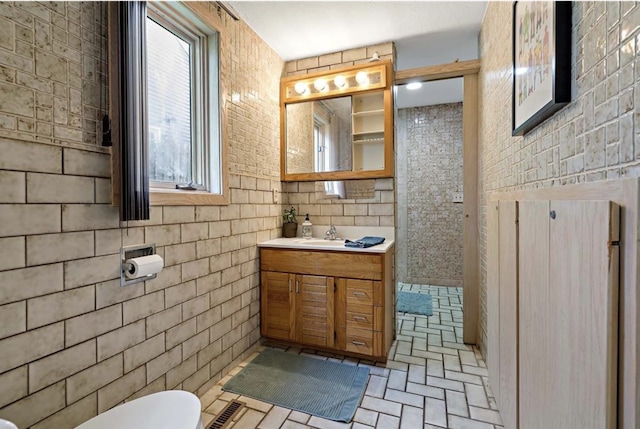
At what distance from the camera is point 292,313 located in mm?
2410

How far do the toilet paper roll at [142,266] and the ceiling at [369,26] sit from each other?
191 cm

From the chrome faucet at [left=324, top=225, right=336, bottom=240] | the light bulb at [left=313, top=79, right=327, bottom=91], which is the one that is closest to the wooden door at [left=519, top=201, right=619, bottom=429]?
the chrome faucet at [left=324, top=225, right=336, bottom=240]

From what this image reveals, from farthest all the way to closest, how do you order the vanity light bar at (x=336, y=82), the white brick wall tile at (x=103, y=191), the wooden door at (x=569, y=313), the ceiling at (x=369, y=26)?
the vanity light bar at (x=336, y=82) → the ceiling at (x=369, y=26) → the white brick wall tile at (x=103, y=191) → the wooden door at (x=569, y=313)

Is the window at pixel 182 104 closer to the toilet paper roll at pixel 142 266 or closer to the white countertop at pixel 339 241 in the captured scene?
the toilet paper roll at pixel 142 266

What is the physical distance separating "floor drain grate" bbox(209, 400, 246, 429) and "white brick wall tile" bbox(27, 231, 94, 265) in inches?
44.7

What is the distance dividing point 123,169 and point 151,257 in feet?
1.45

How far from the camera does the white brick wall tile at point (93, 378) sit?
122cm

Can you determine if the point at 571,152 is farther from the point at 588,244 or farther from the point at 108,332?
the point at 108,332

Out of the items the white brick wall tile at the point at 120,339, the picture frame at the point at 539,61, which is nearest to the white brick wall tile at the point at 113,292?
the white brick wall tile at the point at 120,339

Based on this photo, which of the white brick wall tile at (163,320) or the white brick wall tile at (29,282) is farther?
the white brick wall tile at (163,320)

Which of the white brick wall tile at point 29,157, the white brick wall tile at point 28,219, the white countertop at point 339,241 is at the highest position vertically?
the white brick wall tile at point 29,157

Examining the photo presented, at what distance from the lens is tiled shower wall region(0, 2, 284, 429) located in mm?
1050

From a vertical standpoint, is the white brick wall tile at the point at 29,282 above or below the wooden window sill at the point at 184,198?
below

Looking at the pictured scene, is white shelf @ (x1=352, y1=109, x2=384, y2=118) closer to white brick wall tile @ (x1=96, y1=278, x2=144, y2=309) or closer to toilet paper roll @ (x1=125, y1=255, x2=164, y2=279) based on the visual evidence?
toilet paper roll @ (x1=125, y1=255, x2=164, y2=279)
